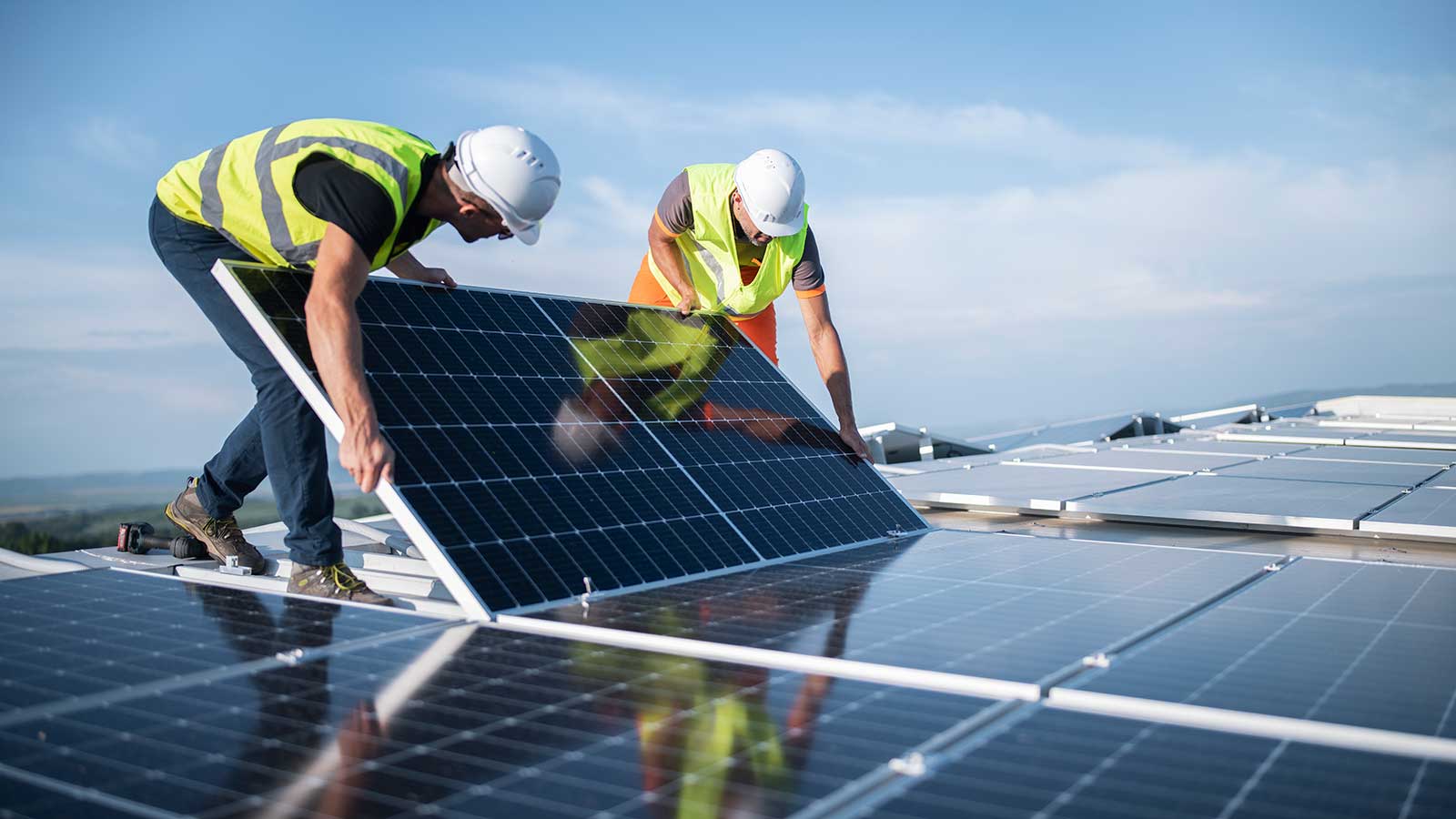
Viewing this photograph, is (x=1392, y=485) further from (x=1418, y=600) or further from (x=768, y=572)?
(x=768, y=572)

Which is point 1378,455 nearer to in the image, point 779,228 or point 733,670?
point 779,228

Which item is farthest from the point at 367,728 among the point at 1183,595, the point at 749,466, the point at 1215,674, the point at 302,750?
the point at 749,466

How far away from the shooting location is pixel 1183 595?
4.21 m

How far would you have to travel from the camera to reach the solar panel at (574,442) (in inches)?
→ 163

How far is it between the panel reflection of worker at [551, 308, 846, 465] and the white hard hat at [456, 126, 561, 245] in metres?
0.93

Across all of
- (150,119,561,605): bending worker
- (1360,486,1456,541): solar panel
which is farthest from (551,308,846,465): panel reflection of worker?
(1360,486,1456,541): solar panel

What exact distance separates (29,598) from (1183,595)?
3.79 m

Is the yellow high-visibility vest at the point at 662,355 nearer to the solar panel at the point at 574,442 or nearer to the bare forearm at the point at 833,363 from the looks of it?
the solar panel at the point at 574,442

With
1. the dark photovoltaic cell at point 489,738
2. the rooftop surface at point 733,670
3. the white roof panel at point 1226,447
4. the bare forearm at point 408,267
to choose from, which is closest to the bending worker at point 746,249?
the rooftop surface at point 733,670

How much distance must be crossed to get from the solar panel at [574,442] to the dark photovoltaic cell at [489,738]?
824mm

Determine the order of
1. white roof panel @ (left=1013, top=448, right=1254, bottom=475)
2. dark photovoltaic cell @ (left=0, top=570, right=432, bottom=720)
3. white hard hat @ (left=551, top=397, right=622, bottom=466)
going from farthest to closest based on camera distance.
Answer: white roof panel @ (left=1013, top=448, right=1254, bottom=475)
white hard hat @ (left=551, top=397, right=622, bottom=466)
dark photovoltaic cell @ (left=0, top=570, right=432, bottom=720)

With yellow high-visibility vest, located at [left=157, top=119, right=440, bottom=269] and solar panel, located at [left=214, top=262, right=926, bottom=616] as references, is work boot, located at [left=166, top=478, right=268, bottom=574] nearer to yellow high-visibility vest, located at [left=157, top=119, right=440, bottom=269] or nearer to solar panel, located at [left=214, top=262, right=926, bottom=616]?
yellow high-visibility vest, located at [left=157, top=119, right=440, bottom=269]

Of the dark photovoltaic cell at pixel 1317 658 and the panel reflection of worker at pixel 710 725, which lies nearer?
the panel reflection of worker at pixel 710 725

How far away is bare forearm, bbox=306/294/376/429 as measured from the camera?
3.95 m
